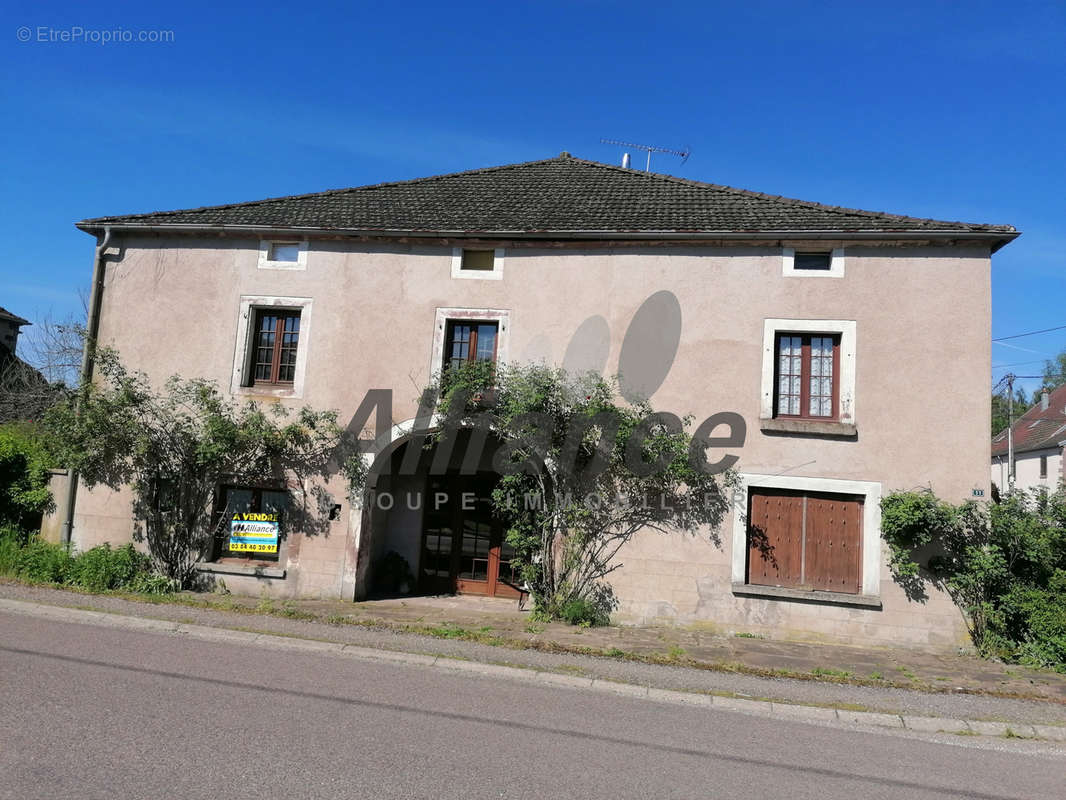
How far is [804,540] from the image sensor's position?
10.4 meters

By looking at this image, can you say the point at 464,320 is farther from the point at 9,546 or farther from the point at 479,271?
the point at 9,546

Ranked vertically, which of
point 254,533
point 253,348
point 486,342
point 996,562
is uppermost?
point 486,342

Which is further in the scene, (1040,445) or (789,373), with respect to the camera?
(1040,445)

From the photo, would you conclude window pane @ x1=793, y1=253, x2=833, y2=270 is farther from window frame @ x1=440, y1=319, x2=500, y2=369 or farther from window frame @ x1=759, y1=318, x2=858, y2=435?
window frame @ x1=440, y1=319, x2=500, y2=369

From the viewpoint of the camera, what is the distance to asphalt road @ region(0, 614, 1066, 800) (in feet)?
14.6

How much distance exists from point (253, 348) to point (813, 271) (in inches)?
369

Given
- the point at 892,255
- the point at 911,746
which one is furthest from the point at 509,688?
the point at 892,255

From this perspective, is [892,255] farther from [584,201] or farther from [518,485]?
[518,485]

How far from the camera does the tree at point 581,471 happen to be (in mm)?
10531

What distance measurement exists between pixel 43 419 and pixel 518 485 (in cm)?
785

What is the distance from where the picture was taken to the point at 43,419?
11391mm

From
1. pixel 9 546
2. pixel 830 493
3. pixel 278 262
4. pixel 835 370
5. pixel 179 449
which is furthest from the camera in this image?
pixel 278 262

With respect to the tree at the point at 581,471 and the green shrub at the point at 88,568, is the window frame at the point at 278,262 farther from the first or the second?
the green shrub at the point at 88,568

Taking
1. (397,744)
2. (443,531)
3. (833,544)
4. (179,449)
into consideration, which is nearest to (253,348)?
(179,449)
